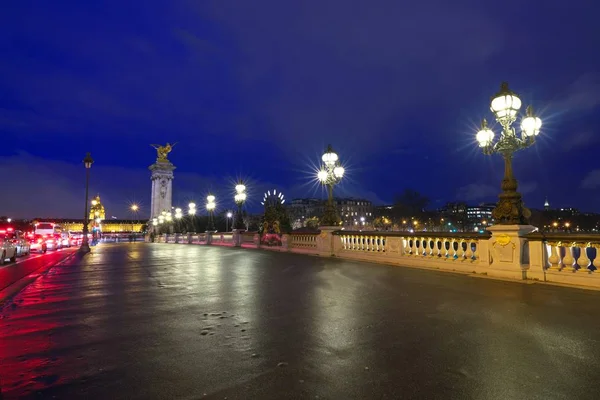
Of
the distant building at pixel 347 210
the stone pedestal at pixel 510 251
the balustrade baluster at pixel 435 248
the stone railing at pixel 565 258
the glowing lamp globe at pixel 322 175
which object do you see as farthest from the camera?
the distant building at pixel 347 210

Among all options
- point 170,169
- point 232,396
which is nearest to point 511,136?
point 232,396

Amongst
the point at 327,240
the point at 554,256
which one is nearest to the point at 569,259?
the point at 554,256

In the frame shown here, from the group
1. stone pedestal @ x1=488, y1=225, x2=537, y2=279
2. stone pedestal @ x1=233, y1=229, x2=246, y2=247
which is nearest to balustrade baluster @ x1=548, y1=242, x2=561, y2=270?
stone pedestal @ x1=488, y1=225, x2=537, y2=279

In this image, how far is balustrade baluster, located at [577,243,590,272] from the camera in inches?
379

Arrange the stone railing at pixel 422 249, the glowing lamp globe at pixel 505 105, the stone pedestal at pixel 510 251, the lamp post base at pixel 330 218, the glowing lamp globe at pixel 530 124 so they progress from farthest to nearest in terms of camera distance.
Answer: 1. the lamp post base at pixel 330 218
2. the glowing lamp globe at pixel 530 124
3. the stone railing at pixel 422 249
4. the glowing lamp globe at pixel 505 105
5. the stone pedestal at pixel 510 251

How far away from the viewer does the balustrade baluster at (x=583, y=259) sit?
9.63 m

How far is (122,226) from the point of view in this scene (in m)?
180

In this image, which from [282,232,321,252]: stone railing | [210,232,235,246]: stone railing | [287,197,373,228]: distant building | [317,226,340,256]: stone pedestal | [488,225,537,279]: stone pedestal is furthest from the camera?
[287,197,373,228]: distant building

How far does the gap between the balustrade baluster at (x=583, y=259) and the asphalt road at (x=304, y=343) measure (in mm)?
1110

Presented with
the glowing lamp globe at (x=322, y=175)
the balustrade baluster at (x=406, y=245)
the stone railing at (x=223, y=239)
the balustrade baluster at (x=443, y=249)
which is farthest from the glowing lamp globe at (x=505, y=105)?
the stone railing at (x=223, y=239)

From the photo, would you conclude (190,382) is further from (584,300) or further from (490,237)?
(490,237)

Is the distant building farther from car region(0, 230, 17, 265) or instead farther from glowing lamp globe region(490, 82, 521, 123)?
glowing lamp globe region(490, 82, 521, 123)

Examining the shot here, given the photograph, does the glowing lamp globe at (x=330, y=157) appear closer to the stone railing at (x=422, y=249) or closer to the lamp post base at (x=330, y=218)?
the lamp post base at (x=330, y=218)

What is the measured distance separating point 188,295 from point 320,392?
593 centimetres
